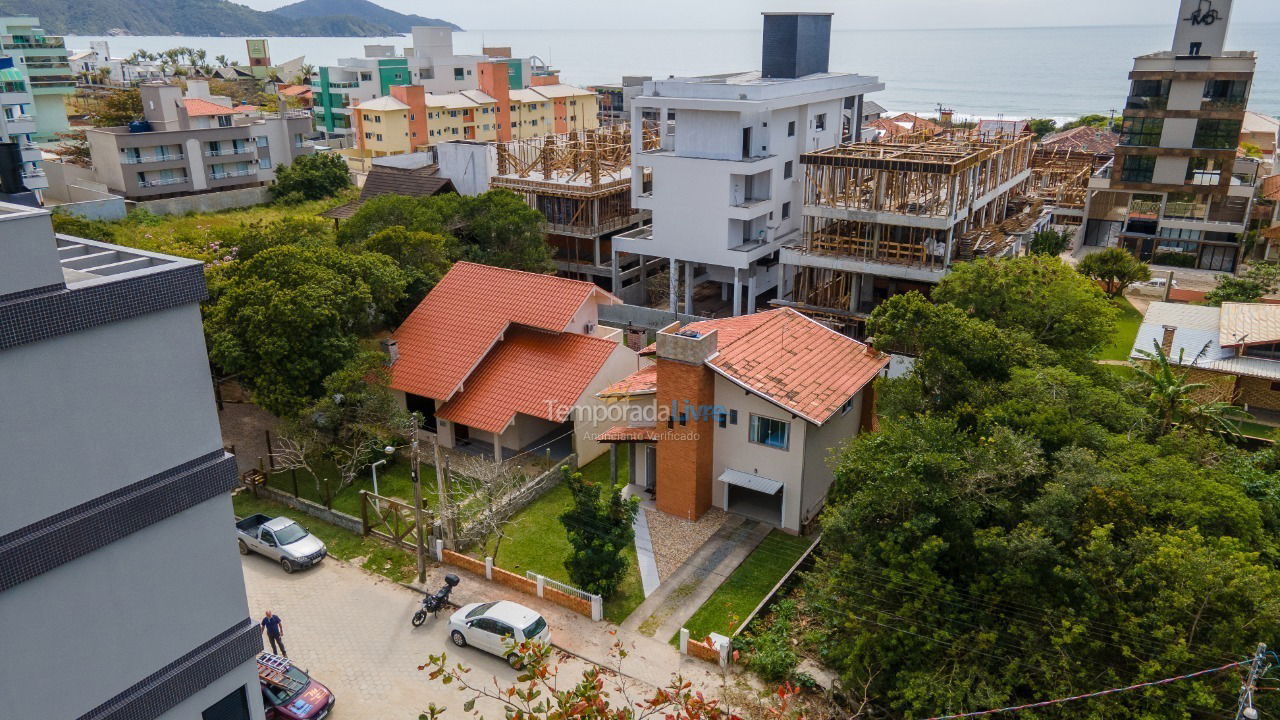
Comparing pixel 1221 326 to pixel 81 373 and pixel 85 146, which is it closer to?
pixel 81 373

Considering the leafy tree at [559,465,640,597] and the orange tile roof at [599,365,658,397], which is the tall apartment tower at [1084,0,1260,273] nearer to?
the orange tile roof at [599,365,658,397]

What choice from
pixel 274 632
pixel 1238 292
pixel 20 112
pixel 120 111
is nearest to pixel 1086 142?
pixel 1238 292

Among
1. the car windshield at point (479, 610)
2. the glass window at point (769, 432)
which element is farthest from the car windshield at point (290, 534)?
the glass window at point (769, 432)

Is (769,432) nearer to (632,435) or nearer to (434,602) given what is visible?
(632,435)

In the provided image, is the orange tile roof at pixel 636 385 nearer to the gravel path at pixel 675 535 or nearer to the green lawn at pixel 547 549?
the green lawn at pixel 547 549

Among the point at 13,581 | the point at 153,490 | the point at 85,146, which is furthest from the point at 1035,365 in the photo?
the point at 85,146

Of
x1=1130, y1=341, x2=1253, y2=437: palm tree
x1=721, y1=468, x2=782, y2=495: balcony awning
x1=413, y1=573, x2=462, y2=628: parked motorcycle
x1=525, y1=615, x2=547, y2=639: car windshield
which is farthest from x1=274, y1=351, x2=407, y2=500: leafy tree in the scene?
x1=1130, y1=341, x2=1253, y2=437: palm tree
